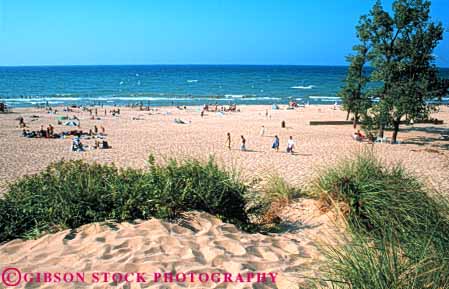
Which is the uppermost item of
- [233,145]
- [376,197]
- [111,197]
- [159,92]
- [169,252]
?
[376,197]

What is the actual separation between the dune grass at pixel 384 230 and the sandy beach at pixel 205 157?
432 millimetres

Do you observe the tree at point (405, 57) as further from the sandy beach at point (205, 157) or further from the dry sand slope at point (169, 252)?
the dry sand slope at point (169, 252)

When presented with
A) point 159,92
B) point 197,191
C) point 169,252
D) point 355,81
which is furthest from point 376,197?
point 159,92

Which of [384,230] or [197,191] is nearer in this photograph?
[384,230]

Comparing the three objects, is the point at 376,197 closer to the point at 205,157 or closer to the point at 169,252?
the point at 169,252

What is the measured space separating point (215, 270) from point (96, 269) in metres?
1.20

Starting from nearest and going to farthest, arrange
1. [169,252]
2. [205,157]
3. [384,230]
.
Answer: [384,230]
[169,252]
[205,157]

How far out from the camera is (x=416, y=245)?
3203 millimetres

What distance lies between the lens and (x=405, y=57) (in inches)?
810

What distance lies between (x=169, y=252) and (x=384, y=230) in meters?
2.27

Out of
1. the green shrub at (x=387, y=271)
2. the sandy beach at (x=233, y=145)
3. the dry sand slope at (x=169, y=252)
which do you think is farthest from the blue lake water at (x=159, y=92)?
the green shrub at (x=387, y=271)

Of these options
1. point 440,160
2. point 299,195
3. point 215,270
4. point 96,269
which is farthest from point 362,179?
point 440,160

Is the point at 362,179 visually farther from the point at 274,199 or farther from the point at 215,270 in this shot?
the point at 215,270

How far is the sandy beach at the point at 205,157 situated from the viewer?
4.01m
